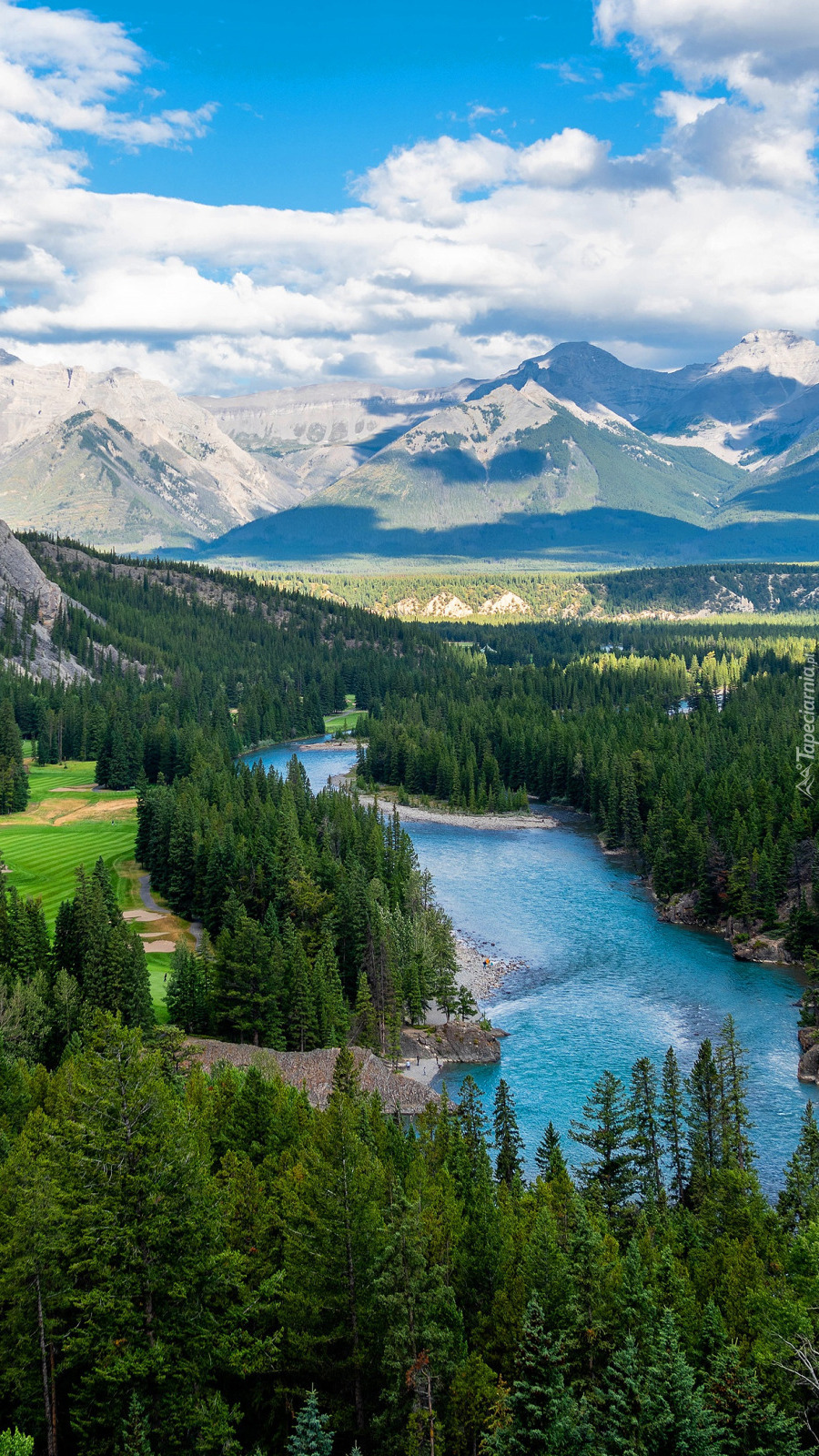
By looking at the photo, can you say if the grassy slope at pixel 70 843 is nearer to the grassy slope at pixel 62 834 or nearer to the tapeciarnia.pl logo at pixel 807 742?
the grassy slope at pixel 62 834

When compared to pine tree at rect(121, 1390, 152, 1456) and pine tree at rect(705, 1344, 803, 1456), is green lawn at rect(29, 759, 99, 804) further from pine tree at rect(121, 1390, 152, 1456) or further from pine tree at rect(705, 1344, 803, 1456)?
pine tree at rect(705, 1344, 803, 1456)

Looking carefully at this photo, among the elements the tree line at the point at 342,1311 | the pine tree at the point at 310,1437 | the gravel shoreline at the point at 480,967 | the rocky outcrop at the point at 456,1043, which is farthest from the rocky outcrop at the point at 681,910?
the pine tree at the point at 310,1437

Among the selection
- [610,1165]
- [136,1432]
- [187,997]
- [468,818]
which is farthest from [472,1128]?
[468,818]

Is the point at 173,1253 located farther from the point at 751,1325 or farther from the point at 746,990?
the point at 746,990

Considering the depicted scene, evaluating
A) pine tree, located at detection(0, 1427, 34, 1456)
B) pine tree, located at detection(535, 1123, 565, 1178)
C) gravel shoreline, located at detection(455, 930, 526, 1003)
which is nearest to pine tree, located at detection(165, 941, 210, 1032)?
gravel shoreline, located at detection(455, 930, 526, 1003)

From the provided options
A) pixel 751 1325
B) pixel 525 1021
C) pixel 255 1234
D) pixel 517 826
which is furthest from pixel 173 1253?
pixel 517 826

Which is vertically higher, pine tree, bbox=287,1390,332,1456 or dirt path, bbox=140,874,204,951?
pine tree, bbox=287,1390,332,1456
